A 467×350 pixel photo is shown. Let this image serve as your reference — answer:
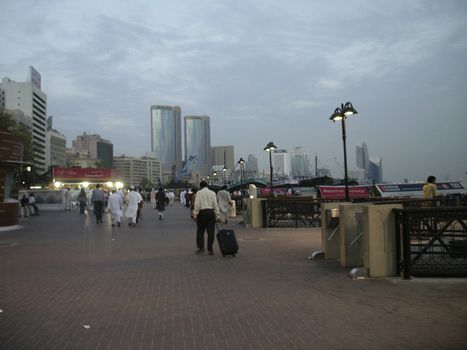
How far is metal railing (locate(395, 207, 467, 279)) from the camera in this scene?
7.63 m

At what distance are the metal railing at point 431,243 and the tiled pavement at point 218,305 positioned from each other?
33cm

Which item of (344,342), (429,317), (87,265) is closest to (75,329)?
(344,342)

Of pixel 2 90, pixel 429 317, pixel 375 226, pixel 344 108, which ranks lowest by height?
pixel 429 317

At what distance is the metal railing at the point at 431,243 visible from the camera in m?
7.63

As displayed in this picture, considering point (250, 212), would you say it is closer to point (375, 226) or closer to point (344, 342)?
point (375, 226)

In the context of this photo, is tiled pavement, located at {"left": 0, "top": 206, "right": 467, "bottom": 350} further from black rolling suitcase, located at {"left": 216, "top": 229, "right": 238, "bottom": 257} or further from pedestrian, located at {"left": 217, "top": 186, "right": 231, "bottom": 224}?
pedestrian, located at {"left": 217, "top": 186, "right": 231, "bottom": 224}

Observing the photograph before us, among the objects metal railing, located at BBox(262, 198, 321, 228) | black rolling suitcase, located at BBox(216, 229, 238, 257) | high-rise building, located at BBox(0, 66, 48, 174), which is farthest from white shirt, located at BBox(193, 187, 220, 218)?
high-rise building, located at BBox(0, 66, 48, 174)

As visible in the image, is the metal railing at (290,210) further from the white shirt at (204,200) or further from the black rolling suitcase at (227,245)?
the black rolling suitcase at (227,245)

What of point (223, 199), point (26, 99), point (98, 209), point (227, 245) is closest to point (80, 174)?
point (98, 209)

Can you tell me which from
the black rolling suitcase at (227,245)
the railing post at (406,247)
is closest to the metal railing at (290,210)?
the black rolling suitcase at (227,245)

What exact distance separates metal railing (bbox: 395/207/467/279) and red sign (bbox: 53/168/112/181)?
6392 centimetres

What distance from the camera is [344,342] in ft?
15.6

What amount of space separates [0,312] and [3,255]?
616 centimetres

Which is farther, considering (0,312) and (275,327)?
(0,312)
